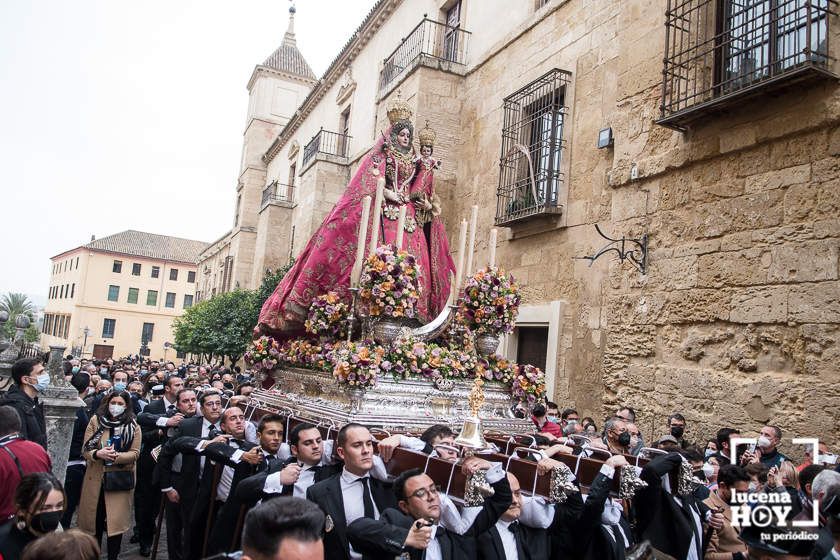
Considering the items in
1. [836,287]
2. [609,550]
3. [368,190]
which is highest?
[368,190]

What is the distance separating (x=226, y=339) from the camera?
22.0m

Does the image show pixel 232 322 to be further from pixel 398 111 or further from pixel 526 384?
pixel 526 384

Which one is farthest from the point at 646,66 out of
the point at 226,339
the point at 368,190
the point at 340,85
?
the point at 226,339

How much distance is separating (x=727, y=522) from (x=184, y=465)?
12.4ft

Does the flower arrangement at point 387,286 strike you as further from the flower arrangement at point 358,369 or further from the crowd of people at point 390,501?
the crowd of people at point 390,501

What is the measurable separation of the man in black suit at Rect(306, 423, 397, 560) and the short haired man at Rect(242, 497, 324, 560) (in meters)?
1.32

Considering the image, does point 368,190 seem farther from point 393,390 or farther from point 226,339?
point 226,339

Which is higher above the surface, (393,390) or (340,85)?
(340,85)

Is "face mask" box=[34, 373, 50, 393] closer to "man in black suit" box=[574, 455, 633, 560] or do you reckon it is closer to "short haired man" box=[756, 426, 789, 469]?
"man in black suit" box=[574, 455, 633, 560]

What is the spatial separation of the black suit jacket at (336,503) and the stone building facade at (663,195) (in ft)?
14.2

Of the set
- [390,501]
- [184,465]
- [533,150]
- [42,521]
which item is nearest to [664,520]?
[390,501]

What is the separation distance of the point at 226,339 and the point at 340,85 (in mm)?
9236

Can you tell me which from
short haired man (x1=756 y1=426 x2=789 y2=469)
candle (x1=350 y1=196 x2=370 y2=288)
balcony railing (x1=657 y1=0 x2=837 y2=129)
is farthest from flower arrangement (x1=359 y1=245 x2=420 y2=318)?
balcony railing (x1=657 y1=0 x2=837 y2=129)

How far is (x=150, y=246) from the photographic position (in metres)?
55.6
